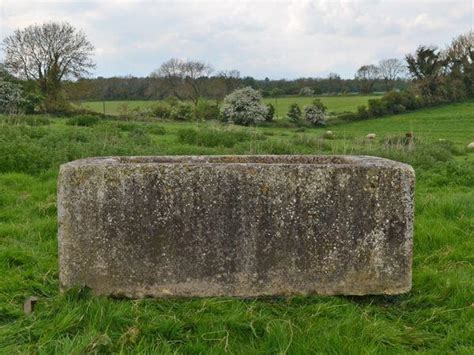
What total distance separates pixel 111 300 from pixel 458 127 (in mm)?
36196

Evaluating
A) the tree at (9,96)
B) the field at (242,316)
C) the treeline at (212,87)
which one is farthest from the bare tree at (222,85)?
the field at (242,316)

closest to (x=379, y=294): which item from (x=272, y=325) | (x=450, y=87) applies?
(x=272, y=325)

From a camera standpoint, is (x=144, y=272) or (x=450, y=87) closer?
(x=144, y=272)

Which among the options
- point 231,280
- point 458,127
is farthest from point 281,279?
point 458,127

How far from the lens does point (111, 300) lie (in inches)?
154

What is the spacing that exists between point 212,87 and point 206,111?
10.4 metres

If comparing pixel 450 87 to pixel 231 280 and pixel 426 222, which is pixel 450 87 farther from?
pixel 231 280

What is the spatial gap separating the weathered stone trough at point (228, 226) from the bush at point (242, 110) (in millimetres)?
30957

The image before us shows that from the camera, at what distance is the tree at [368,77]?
2330 inches

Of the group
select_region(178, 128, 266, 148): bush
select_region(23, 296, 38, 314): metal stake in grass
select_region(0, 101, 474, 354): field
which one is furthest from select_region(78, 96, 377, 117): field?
select_region(23, 296, 38, 314): metal stake in grass

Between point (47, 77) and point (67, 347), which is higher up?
point (47, 77)

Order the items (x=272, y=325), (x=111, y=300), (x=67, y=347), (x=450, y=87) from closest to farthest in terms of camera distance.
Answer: (x=67, y=347)
(x=272, y=325)
(x=111, y=300)
(x=450, y=87)

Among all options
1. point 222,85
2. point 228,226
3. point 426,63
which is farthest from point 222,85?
point 228,226

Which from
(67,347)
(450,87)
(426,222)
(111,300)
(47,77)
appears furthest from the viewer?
(450,87)
